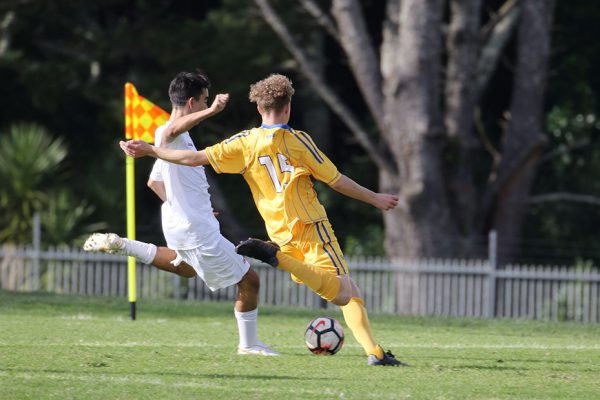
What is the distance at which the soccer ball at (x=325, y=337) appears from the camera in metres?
8.62

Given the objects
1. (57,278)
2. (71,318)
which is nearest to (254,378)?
(71,318)

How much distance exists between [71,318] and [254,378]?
4.61 m

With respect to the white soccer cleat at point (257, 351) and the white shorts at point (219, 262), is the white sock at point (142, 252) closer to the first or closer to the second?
the white shorts at point (219, 262)

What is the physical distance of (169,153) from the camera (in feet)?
27.1

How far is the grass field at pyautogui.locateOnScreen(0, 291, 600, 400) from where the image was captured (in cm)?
697

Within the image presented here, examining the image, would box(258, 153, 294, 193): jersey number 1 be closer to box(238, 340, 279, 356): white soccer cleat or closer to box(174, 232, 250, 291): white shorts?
box(174, 232, 250, 291): white shorts

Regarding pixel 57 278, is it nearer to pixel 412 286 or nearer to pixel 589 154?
pixel 412 286

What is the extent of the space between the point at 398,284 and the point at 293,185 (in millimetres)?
11552

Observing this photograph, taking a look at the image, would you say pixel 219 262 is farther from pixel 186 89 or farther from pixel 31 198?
pixel 31 198

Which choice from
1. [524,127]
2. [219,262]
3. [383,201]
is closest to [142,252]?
[219,262]

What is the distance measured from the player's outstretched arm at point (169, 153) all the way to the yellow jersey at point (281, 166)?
3.4 inches

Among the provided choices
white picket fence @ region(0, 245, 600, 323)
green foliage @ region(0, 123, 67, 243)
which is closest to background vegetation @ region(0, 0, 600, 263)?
green foliage @ region(0, 123, 67, 243)

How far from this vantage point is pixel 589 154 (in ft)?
79.6

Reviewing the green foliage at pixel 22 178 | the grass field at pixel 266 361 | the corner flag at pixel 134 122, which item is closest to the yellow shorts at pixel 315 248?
the grass field at pixel 266 361
